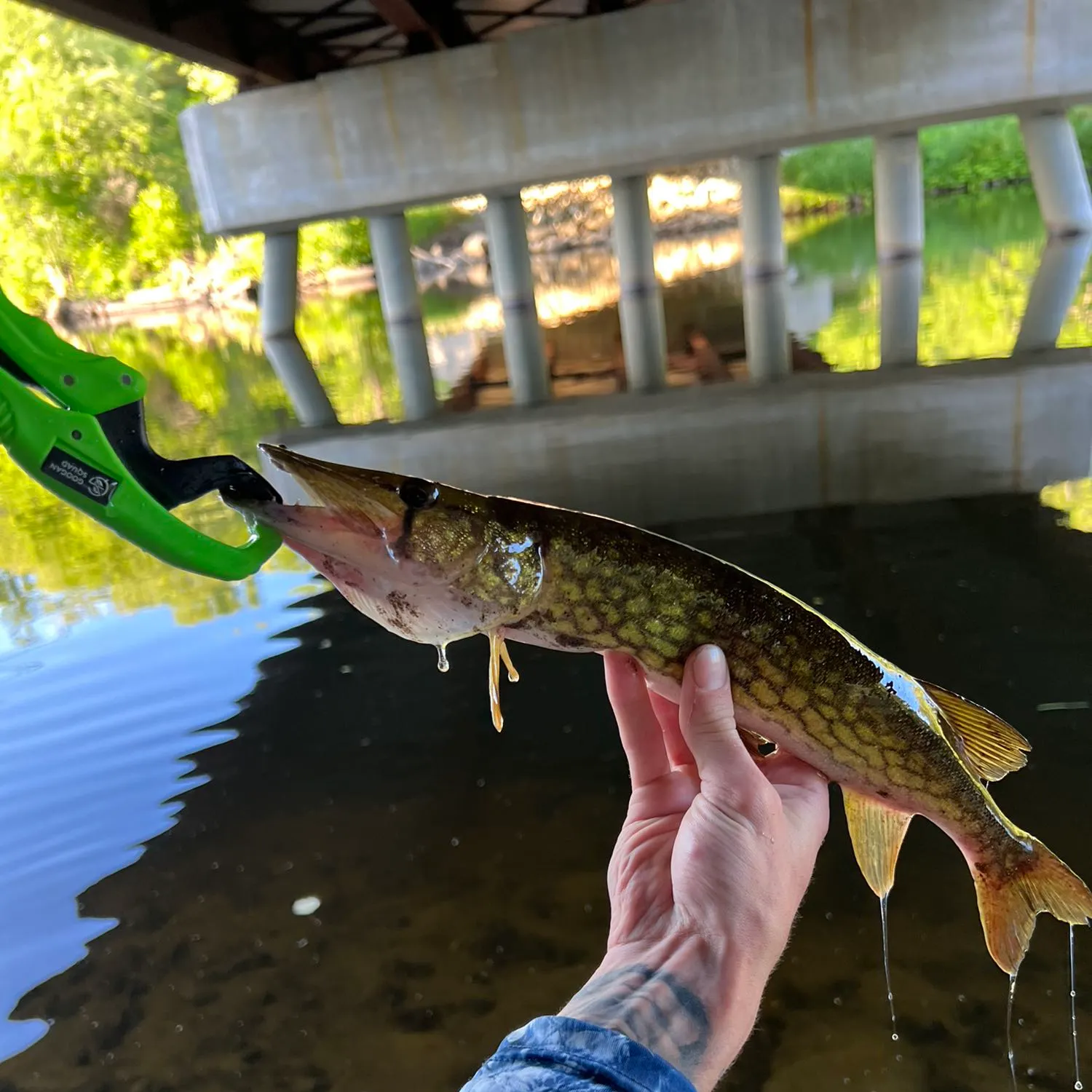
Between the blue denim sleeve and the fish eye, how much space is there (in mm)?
934

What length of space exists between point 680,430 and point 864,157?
37620 millimetres

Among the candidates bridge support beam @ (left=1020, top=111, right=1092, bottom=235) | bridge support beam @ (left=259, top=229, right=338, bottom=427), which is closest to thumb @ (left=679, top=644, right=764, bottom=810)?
bridge support beam @ (left=259, top=229, right=338, bottom=427)

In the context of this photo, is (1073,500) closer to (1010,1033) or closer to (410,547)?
(1010,1033)

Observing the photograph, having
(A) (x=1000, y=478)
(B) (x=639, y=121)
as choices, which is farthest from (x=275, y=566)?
(B) (x=639, y=121)

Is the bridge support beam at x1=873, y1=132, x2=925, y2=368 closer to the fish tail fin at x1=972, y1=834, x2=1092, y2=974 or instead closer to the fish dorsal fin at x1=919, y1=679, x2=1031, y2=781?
the fish dorsal fin at x1=919, y1=679, x2=1031, y2=781

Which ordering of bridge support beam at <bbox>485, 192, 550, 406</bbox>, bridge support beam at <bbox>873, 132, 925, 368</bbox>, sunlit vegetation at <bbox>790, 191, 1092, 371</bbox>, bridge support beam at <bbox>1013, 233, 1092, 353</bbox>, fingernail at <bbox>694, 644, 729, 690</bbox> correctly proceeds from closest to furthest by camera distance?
fingernail at <bbox>694, 644, 729, 690</bbox>
bridge support beam at <bbox>1013, 233, 1092, 353</bbox>
sunlit vegetation at <bbox>790, 191, 1092, 371</bbox>
bridge support beam at <bbox>873, 132, 925, 368</bbox>
bridge support beam at <bbox>485, 192, 550, 406</bbox>

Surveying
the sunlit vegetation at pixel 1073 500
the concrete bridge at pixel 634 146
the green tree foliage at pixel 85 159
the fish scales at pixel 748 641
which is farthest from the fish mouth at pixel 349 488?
the green tree foliage at pixel 85 159

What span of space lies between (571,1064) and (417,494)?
3.35 feet

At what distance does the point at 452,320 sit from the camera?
811 inches

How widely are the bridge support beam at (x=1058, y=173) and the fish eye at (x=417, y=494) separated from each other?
18.7 m

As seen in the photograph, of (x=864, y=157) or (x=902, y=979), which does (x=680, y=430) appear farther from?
(x=864, y=157)

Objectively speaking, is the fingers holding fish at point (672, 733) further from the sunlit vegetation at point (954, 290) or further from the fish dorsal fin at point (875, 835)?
the sunlit vegetation at point (954, 290)

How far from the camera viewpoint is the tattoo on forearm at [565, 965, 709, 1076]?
62.9 inches

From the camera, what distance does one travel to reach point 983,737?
2029mm
